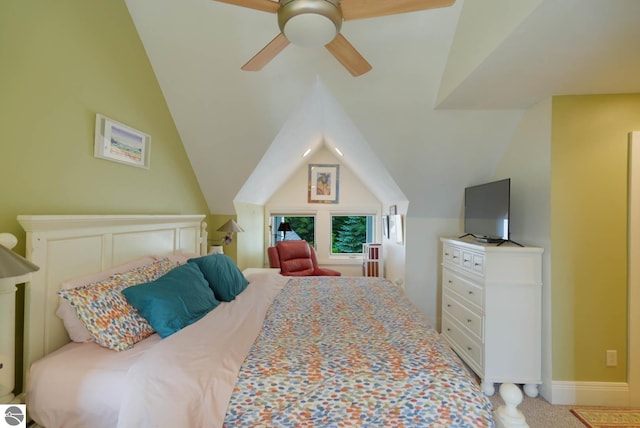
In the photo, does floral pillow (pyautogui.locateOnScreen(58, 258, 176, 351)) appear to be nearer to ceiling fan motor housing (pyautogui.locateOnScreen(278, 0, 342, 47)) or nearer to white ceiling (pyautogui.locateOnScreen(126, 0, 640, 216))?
ceiling fan motor housing (pyautogui.locateOnScreen(278, 0, 342, 47))

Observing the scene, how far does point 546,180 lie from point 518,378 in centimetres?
151

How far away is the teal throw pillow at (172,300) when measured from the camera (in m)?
1.55

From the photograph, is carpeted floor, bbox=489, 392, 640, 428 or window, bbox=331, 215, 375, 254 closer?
carpeted floor, bbox=489, 392, 640, 428

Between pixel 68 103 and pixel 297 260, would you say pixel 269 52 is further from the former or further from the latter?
pixel 297 260

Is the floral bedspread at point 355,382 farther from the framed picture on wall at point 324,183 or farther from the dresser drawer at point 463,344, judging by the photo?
the framed picture on wall at point 324,183

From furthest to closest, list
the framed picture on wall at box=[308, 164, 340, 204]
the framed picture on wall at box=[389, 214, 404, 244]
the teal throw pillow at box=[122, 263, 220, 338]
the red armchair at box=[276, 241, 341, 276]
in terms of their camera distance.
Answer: the framed picture on wall at box=[308, 164, 340, 204] → the red armchair at box=[276, 241, 341, 276] → the framed picture on wall at box=[389, 214, 404, 244] → the teal throw pillow at box=[122, 263, 220, 338]

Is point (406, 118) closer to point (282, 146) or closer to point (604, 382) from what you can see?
point (282, 146)

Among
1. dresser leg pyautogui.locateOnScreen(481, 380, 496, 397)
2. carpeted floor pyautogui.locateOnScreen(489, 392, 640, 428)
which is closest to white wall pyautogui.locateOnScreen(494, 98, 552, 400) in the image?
carpeted floor pyautogui.locateOnScreen(489, 392, 640, 428)

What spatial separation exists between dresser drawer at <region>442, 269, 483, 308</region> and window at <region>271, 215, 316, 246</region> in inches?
108

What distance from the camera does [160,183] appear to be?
8.53 ft

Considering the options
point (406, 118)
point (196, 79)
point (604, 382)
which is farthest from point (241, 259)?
point (604, 382)

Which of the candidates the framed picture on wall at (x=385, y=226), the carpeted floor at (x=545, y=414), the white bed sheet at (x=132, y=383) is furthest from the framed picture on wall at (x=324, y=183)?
the white bed sheet at (x=132, y=383)

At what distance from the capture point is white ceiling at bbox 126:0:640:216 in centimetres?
161

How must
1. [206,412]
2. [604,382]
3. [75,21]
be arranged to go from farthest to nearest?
1. [604,382]
2. [75,21]
3. [206,412]
